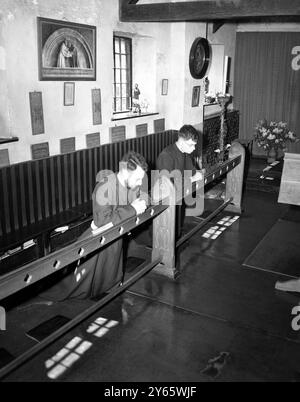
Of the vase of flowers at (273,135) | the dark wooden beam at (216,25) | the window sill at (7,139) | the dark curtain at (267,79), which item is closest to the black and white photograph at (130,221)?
the window sill at (7,139)

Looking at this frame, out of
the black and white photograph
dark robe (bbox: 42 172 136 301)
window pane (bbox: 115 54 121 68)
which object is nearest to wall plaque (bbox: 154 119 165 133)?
the black and white photograph

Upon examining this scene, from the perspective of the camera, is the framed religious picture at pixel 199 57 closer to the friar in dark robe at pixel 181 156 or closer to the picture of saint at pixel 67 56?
the picture of saint at pixel 67 56

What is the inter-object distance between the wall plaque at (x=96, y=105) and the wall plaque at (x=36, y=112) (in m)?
1.19

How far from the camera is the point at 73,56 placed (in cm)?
616

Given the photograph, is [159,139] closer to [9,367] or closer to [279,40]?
[279,40]

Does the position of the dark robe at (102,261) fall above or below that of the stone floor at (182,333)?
above

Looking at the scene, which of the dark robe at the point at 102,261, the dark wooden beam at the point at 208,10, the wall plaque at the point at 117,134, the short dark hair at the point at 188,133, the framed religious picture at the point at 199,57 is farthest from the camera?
the framed religious picture at the point at 199,57

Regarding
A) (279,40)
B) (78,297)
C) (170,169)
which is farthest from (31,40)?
(279,40)

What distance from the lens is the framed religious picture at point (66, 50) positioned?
5.61 meters

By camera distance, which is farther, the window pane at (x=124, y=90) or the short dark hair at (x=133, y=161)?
the window pane at (x=124, y=90)

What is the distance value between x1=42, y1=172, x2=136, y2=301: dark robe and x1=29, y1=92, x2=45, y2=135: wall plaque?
199 cm

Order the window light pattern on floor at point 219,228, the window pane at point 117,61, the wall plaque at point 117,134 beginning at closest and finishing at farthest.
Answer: the window light pattern on floor at point 219,228
the wall plaque at point 117,134
the window pane at point 117,61

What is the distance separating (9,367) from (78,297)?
1.44 meters

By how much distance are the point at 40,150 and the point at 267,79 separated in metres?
8.39
